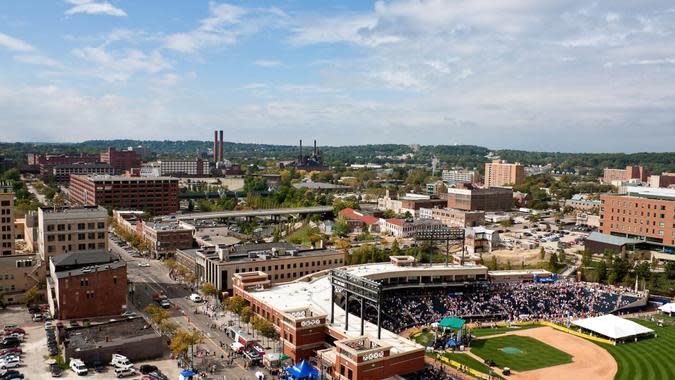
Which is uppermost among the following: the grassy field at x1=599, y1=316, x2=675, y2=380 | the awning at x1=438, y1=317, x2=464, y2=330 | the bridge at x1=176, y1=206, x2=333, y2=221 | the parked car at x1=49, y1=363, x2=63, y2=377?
the bridge at x1=176, y1=206, x2=333, y2=221

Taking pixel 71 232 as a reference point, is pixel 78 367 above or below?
below

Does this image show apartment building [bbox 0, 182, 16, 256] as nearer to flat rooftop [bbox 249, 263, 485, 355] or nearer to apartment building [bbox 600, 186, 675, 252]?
flat rooftop [bbox 249, 263, 485, 355]

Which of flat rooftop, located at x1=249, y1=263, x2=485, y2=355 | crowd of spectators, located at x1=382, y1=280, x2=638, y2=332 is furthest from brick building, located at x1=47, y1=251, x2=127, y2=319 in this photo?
crowd of spectators, located at x1=382, y1=280, x2=638, y2=332

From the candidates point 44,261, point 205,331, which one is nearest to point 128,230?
point 44,261

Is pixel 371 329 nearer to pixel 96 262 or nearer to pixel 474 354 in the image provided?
pixel 474 354

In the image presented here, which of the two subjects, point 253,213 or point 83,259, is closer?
point 83,259

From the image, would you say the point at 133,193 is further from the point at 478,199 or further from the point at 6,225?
the point at 478,199

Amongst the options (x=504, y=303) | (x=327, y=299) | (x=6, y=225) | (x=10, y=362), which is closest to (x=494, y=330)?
(x=504, y=303)
